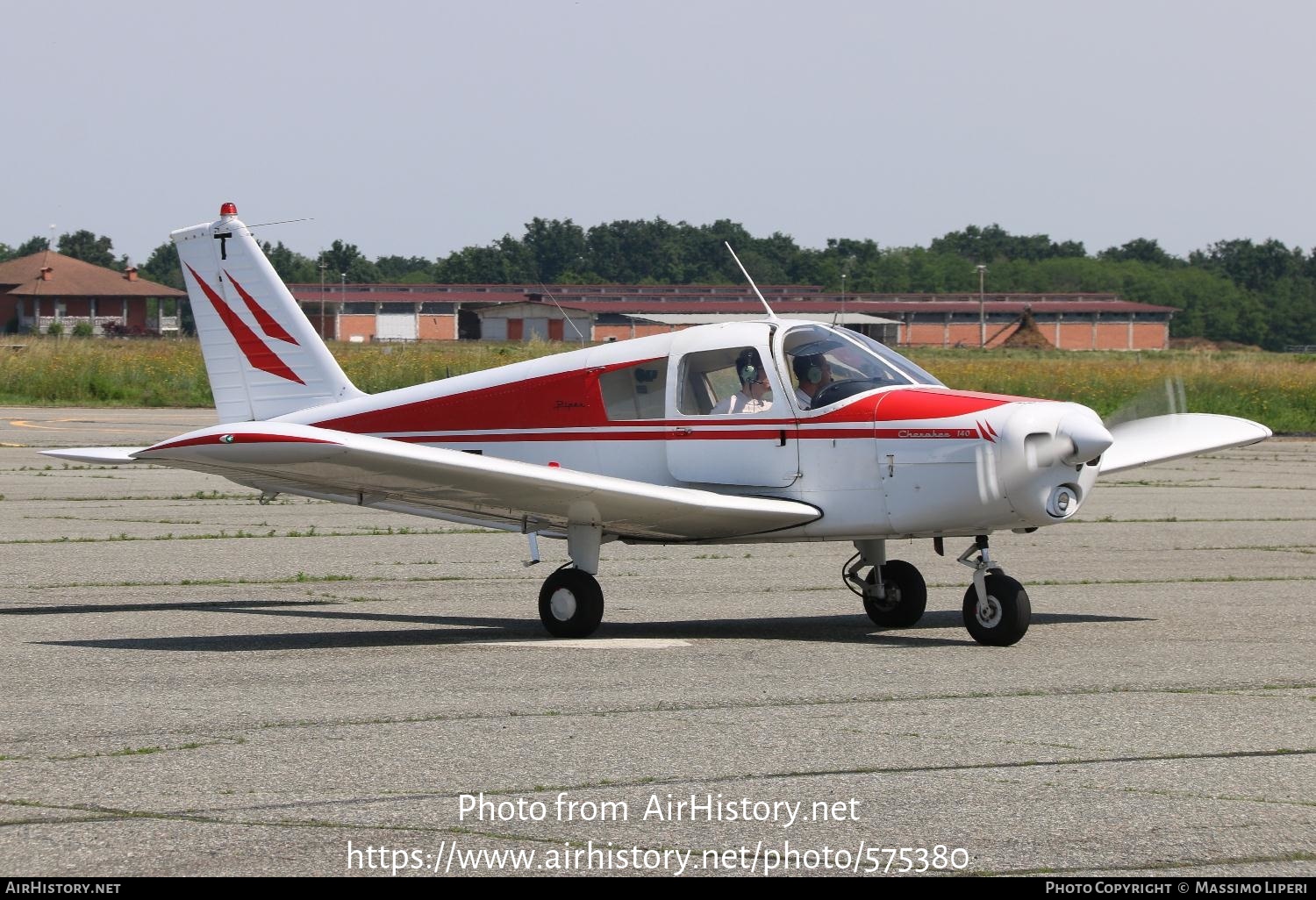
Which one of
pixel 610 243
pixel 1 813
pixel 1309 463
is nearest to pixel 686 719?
pixel 1 813

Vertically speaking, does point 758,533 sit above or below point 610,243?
below

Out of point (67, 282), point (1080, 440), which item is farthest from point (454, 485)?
point (67, 282)

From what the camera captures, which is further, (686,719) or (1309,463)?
(1309,463)

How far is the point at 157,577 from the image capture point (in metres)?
13.2

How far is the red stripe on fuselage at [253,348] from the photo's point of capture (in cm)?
1220

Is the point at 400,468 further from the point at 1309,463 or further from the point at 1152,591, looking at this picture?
the point at 1309,463

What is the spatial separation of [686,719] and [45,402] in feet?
123

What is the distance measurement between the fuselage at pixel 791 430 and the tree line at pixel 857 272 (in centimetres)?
9482

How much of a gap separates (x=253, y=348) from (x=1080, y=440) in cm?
633

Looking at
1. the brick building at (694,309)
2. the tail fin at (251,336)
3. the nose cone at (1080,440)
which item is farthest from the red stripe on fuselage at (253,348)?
the brick building at (694,309)

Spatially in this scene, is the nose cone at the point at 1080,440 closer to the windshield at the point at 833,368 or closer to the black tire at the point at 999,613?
the black tire at the point at 999,613

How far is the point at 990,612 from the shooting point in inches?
378

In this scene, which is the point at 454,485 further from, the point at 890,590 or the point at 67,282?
the point at 67,282

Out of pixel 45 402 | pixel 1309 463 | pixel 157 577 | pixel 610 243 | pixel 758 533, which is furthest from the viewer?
pixel 610 243
